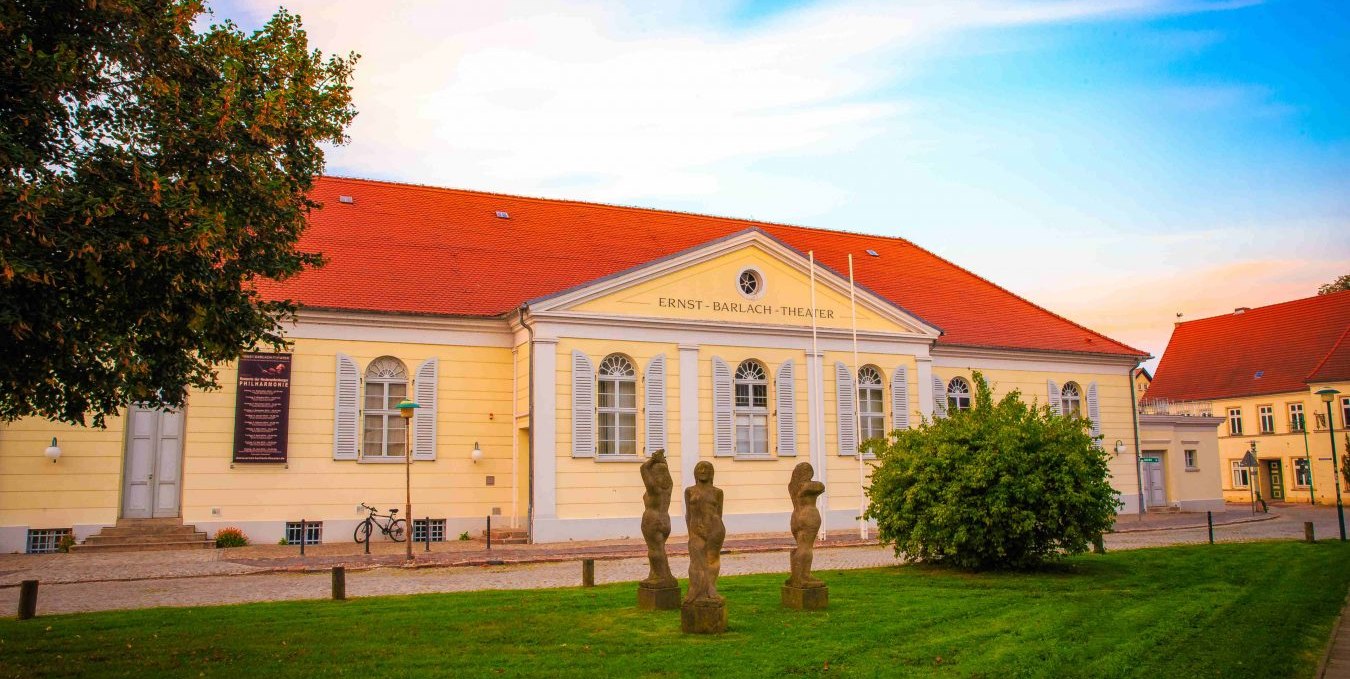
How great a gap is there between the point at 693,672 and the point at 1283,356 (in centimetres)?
4777

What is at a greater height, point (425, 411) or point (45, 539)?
point (425, 411)

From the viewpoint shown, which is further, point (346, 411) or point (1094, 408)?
point (1094, 408)

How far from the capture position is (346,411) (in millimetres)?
23188

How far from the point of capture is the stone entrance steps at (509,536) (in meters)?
23.0

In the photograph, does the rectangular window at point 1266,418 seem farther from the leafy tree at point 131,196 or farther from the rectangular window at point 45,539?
the leafy tree at point 131,196

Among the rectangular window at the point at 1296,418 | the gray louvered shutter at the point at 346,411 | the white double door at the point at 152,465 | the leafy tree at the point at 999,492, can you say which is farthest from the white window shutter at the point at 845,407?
the rectangular window at the point at 1296,418

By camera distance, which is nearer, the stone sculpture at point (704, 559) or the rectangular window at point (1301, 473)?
the stone sculpture at point (704, 559)

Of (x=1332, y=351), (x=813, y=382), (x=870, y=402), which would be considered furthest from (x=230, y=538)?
(x=1332, y=351)

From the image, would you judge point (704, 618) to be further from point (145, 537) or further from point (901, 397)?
point (901, 397)

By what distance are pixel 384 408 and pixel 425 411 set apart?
96 cm

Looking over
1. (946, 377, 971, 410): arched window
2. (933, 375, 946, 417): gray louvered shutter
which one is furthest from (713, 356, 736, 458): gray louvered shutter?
(946, 377, 971, 410): arched window

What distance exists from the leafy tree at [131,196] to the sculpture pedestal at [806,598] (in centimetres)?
662

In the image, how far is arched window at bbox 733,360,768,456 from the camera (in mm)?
26047

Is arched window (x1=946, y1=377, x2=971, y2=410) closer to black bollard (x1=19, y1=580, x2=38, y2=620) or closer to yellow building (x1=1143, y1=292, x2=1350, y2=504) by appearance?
yellow building (x1=1143, y1=292, x2=1350, y2=504)
